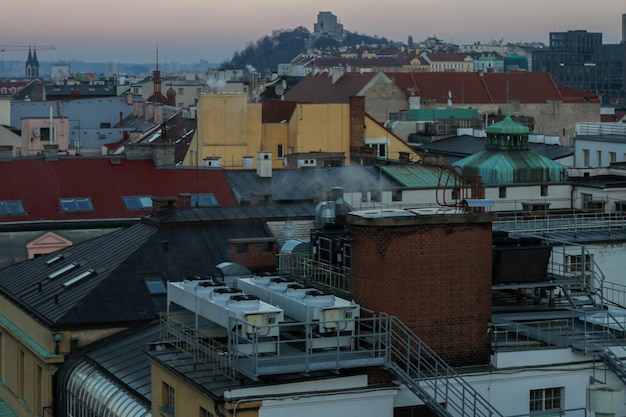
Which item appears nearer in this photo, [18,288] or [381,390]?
[381,390]

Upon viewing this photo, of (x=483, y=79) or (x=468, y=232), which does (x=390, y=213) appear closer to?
(x=468, y=232)

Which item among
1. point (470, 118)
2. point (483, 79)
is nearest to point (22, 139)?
point (470, 118)

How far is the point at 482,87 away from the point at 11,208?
101 metres

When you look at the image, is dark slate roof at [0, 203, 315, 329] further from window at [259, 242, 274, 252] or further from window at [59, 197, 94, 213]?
window at [59, 197, 94, 213]

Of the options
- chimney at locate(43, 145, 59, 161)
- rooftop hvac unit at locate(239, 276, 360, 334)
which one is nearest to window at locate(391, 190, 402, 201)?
chimney at locate(43, 145, 59, 161)

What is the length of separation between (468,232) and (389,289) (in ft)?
6.60

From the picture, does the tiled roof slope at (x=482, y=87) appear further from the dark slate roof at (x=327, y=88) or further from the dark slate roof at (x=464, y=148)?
the dark slate roof at (x=464, y=148)

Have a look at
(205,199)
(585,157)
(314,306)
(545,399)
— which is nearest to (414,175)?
(205,199)

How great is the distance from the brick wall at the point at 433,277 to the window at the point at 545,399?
116cm

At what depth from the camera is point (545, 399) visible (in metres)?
31.9

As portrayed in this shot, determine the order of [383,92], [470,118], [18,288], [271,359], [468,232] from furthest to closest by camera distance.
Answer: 1. [383,92]
2. [470,118]
3. [18,288]
4. [468,232]
5. [271,359]

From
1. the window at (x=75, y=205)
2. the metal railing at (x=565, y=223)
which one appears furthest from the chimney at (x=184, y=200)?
the metal railing at (x=565, y=223)

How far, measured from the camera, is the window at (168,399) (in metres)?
31.7

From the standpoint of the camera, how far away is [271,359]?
29.0 meters
